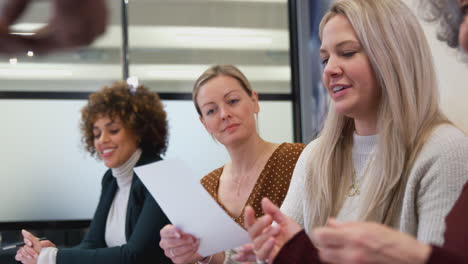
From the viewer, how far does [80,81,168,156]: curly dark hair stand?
9.96ft

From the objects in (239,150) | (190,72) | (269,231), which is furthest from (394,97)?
(190,72)

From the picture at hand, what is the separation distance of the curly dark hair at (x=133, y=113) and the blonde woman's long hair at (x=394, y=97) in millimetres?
1707

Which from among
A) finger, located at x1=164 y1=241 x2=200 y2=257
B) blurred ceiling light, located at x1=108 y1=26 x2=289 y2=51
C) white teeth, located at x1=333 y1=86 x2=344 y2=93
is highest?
blurred ceiling light, located at x1=108 y1=26 x2=289 y2=51

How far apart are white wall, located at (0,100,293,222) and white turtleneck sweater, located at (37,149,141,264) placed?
1.11m

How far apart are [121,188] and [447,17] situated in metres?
2.05

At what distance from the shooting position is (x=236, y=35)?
14.6 ft

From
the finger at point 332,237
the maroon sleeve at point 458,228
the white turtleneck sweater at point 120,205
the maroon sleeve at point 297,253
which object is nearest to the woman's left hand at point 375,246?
the finger at point 332,237

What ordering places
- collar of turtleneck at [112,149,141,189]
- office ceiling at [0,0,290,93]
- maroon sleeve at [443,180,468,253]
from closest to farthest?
1. maroon sleeve at [443,180,468,253]
2. collar of turtleneck at [112,149,141,189]
3. office ceiling at [0,0,290,93]

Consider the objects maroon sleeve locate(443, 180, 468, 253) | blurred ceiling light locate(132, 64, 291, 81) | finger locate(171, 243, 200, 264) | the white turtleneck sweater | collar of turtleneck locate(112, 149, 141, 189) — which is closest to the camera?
maroon sleeve locate(443, 180, 468, 253)

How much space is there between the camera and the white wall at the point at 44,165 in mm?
3945

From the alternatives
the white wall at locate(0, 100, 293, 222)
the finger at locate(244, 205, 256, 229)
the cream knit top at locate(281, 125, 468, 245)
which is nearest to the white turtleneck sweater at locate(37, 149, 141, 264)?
the white wall at locate(0, 100, 293, 222)

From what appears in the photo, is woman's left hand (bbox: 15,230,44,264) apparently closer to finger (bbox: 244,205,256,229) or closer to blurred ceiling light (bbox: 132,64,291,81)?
finger (bbox: 244,205,256,229)

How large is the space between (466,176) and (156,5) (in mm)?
3436

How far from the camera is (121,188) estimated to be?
2.99m
